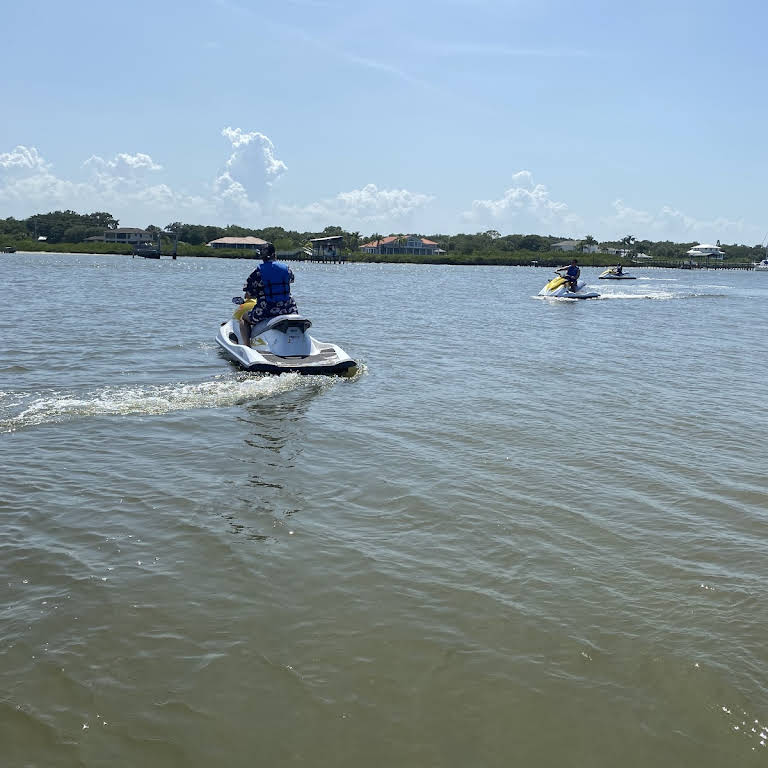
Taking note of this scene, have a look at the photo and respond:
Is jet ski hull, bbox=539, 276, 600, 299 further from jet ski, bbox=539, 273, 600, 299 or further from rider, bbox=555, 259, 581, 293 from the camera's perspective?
rider, bbox=555, 259, 581, 293

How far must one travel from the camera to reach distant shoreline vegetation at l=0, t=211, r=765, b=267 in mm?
141750

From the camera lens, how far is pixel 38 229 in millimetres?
154375

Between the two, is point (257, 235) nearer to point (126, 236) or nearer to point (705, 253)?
point (126, 236)

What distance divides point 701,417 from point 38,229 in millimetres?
169820

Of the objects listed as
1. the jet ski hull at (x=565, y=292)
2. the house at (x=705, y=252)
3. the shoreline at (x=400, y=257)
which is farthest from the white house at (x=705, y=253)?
the jet ski hull at (x=565, y=292)

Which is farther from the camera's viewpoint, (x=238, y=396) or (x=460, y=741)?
(x=238, y=396)

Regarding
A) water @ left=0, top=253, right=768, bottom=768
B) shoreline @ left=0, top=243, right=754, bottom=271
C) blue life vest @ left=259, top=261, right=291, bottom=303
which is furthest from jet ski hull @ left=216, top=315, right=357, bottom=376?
shoreline @ left=0, top=243, right=754, bottom=271

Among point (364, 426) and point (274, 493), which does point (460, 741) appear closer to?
point (274, 493)

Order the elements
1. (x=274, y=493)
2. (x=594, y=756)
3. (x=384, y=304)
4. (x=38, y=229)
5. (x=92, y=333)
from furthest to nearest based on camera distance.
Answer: (x=38, y=229) → (x=384, y=304) → (x=92, y=333) → (x=274, y=493) → (x=594, y=756)

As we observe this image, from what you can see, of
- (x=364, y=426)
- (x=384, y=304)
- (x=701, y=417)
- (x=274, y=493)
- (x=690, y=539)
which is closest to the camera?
(x=690, y=539)

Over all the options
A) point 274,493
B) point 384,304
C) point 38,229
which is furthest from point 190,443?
point 38,229

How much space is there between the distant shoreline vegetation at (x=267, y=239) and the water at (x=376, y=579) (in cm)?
13577

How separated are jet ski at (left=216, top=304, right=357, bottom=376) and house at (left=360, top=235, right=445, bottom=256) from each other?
151 m

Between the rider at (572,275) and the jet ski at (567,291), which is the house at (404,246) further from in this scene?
the rider at (572,275)
